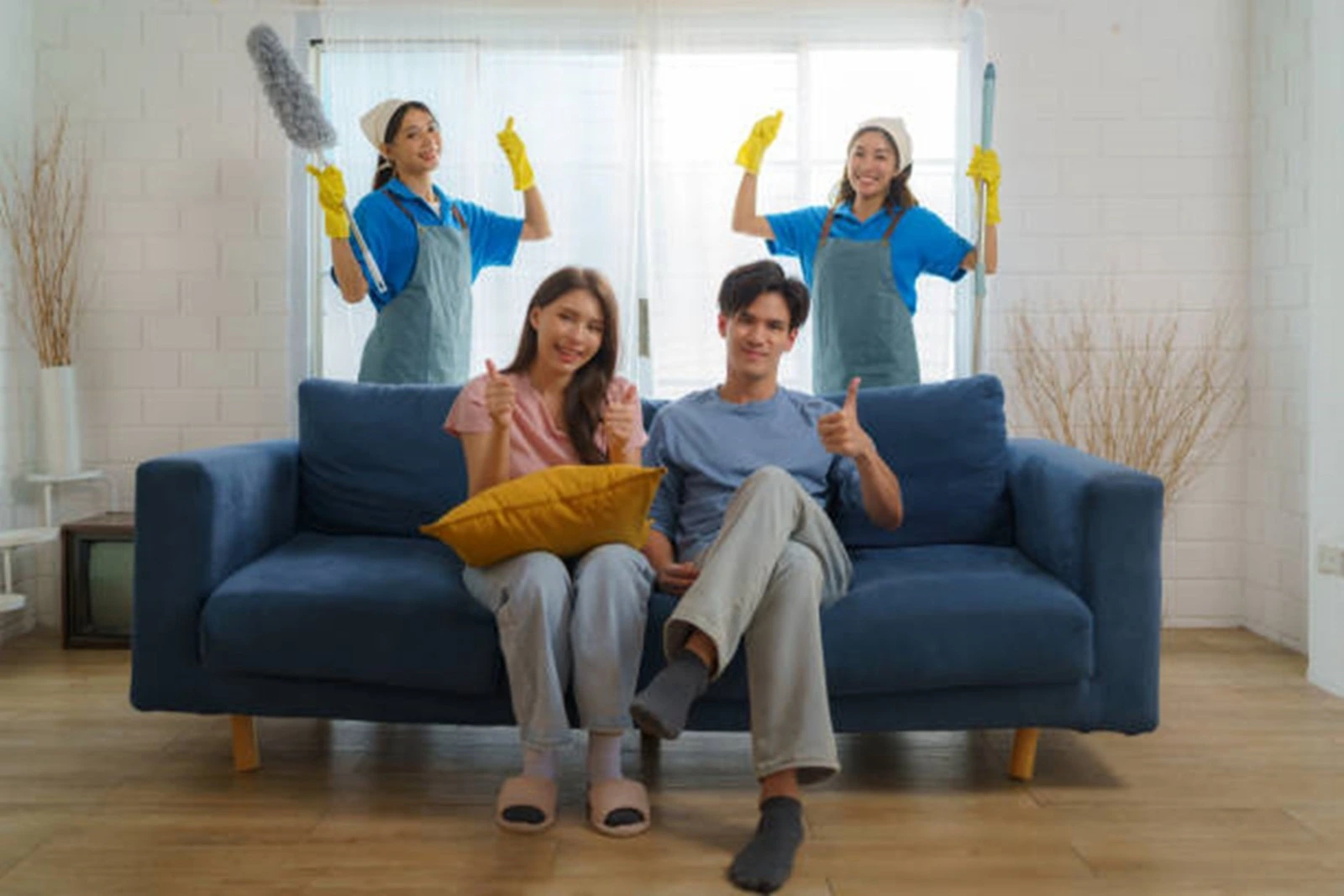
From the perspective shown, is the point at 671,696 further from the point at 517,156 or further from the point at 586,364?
the point at 517,156

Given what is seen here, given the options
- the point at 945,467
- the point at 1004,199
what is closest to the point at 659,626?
the point at 945,467

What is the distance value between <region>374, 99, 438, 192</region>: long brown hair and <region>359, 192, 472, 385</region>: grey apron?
0.29ft

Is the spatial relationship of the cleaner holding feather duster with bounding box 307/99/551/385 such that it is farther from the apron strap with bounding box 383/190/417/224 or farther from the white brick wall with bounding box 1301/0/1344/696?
the white brick wall with bounding box 1301/0/1344/696

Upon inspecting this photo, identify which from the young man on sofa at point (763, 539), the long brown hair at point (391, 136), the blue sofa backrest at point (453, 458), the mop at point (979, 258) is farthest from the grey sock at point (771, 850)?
the long brown hair at point (391, 136)

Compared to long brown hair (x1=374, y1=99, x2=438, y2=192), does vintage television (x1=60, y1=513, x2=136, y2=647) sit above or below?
below

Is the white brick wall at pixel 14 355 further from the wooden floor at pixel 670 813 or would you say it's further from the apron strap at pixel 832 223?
the apron strap at pixel 832 223

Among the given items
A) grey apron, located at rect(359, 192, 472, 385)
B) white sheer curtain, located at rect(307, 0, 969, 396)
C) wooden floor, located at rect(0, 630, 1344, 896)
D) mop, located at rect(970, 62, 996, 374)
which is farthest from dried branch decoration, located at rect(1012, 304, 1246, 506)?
grey apron, located at rect(359, 192, 472, 385)

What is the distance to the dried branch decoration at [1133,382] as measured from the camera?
4086 mm

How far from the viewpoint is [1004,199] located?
4117 mm

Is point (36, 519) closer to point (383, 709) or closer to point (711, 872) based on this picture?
point (383, 709)

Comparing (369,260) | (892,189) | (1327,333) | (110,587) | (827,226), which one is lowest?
(110,587)

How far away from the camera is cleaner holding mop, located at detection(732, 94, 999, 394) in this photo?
353cm

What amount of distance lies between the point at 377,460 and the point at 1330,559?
7.84ft

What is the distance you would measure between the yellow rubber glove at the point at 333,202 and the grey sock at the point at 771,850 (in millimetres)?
2063
